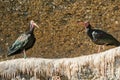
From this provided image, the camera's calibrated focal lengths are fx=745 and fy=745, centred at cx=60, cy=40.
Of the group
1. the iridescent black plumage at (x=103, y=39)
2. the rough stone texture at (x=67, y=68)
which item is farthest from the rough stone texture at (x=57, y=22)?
the rough stone texture at (x=67, y=68)

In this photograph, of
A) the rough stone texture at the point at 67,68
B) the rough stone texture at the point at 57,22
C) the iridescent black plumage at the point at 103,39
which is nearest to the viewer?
the rough stone texture at the point at 67,68

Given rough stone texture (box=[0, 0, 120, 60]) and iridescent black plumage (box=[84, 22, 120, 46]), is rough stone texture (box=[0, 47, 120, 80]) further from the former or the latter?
rough stone texture (box=[0, 0, 120, 60])

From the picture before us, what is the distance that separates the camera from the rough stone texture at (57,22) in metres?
20.7

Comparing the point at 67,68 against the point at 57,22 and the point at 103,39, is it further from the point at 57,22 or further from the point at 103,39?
the point at 57,22

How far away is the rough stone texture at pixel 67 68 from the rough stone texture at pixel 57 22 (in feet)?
9.87

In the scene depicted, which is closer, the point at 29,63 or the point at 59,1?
the point at 29,63

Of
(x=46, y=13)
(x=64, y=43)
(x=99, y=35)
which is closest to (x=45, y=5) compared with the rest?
(x=46, y=13)

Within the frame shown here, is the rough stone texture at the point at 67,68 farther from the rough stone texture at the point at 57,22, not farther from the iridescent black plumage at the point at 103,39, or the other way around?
the rough stone texture at the point at 57,22

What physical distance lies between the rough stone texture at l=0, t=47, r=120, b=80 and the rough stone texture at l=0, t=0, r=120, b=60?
3009 millimetres

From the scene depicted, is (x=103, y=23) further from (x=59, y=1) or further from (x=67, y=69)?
(x=67, y=69)

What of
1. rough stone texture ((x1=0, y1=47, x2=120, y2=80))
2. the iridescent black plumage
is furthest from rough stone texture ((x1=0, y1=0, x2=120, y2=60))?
rough stone texture ((x1=0, y1=47, x2=120, y2=80))

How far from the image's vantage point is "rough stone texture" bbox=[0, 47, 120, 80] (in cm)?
1678

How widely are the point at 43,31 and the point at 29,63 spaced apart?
4.30m

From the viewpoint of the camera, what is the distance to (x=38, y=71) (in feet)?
56.6
